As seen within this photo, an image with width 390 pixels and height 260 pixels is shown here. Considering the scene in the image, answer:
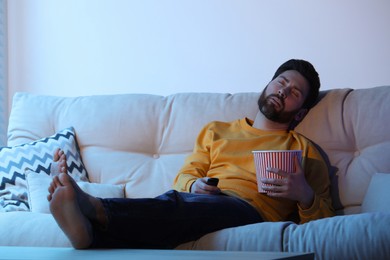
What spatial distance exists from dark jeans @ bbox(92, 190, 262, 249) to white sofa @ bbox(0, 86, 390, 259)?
5 cm

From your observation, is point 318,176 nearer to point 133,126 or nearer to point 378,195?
point 378,195

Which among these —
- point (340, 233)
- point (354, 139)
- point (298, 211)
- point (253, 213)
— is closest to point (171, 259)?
point (340, 233)

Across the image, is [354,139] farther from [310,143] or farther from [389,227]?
[389,227]

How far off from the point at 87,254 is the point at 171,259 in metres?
0.26

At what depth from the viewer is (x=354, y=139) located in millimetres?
2201

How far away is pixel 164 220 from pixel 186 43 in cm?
148

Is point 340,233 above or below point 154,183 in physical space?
above

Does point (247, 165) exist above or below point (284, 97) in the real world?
below

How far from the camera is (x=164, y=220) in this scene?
5.16 ft

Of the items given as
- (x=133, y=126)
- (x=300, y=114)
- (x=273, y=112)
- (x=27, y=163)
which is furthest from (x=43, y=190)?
(x=300, y=114)

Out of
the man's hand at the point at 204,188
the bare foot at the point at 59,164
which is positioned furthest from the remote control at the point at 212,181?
the bare foot at the point at 59,164

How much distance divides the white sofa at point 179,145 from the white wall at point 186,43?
403 millimetres

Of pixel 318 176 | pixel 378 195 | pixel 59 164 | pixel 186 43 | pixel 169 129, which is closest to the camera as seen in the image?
pixel 59 164

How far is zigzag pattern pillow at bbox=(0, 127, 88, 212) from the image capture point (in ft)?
7.30
